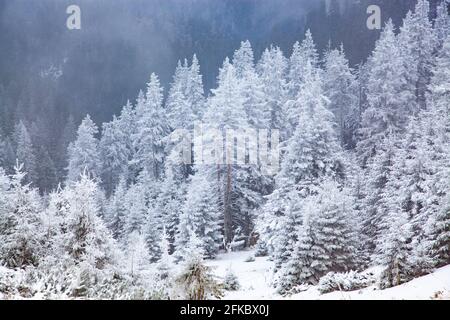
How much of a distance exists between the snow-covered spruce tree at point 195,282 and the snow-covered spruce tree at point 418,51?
17.7 m

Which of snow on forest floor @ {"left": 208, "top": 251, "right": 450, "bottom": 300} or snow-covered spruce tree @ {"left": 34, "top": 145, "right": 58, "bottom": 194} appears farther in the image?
snow-covered spruce tree @ {"left": 34, "top": 145, "right": 58, "bottom": 194}

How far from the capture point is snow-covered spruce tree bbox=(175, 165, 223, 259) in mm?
12782

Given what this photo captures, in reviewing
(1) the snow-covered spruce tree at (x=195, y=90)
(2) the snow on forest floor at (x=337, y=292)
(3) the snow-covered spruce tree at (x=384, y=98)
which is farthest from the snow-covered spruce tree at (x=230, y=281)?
(3) the snow-covered spruce tree at (x=384, y=98)

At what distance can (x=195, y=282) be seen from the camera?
8.51 meters

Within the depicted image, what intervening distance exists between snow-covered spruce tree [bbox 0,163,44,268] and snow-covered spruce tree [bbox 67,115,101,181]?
8.21 m

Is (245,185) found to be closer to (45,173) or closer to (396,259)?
(396,259)

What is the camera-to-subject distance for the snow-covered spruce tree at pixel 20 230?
1083cm

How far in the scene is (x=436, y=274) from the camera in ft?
30.0

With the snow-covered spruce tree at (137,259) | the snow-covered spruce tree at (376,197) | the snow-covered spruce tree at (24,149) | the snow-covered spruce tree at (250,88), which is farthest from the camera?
the snow-covered spruce tree at (250,88)

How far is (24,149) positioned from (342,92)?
18.5 metres

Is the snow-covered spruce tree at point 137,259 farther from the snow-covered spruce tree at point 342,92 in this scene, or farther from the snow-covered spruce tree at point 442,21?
the snow-covered spruce tree at point 442,21

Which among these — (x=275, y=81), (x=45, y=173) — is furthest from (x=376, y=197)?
(x=45, y=173)

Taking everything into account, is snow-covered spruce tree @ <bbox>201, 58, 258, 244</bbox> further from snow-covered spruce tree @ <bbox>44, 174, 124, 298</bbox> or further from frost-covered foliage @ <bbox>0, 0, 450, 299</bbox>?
snow-covered spruce tree @ <bbox>44, 174, 124, 298</bbox>

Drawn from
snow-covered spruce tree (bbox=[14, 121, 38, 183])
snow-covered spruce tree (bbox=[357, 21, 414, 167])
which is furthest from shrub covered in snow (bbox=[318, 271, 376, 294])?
snow-covered spruce tree (bbox=[14, 121, 38, 183])
